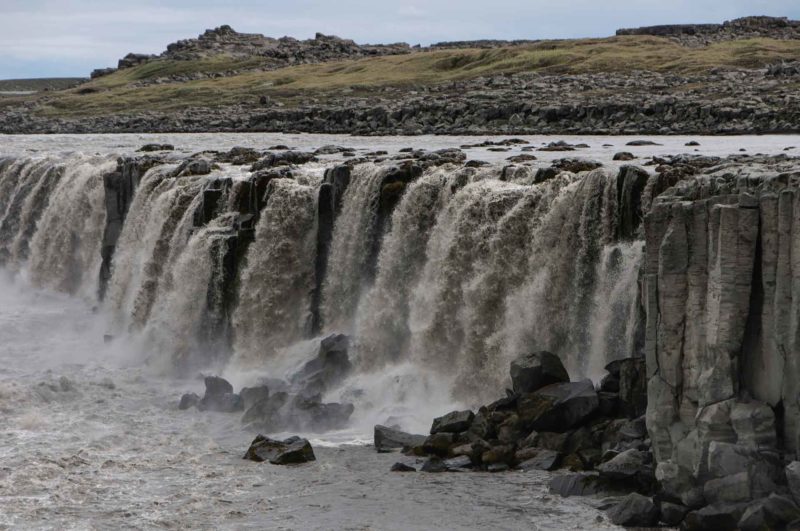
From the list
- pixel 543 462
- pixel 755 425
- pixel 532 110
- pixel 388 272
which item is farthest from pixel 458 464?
pixel 532 110

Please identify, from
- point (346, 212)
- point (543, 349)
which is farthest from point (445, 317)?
point (346, 212)

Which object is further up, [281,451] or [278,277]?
[278,277]

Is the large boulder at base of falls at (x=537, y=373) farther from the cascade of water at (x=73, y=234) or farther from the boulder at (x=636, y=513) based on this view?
the cascade of water at (x=73, y=234)

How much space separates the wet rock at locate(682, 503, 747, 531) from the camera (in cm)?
2159

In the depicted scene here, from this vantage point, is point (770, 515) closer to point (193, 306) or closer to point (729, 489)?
point (729, 489)

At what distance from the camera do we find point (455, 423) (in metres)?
28.8

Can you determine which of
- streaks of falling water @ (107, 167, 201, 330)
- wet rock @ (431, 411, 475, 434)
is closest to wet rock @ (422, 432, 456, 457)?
wet rock @ (431, 411, 475, 434)

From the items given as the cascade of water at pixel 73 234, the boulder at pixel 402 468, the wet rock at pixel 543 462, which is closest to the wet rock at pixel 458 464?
the boulder at pixel 402 468

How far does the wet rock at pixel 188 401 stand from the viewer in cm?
3519

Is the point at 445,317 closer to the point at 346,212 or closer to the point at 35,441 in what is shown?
the point at 346,212

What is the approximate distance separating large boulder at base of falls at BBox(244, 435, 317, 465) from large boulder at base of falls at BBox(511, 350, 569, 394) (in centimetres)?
497

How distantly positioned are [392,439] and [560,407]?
4.31 metres

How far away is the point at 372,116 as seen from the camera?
278ft

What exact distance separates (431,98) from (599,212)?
205 feet
